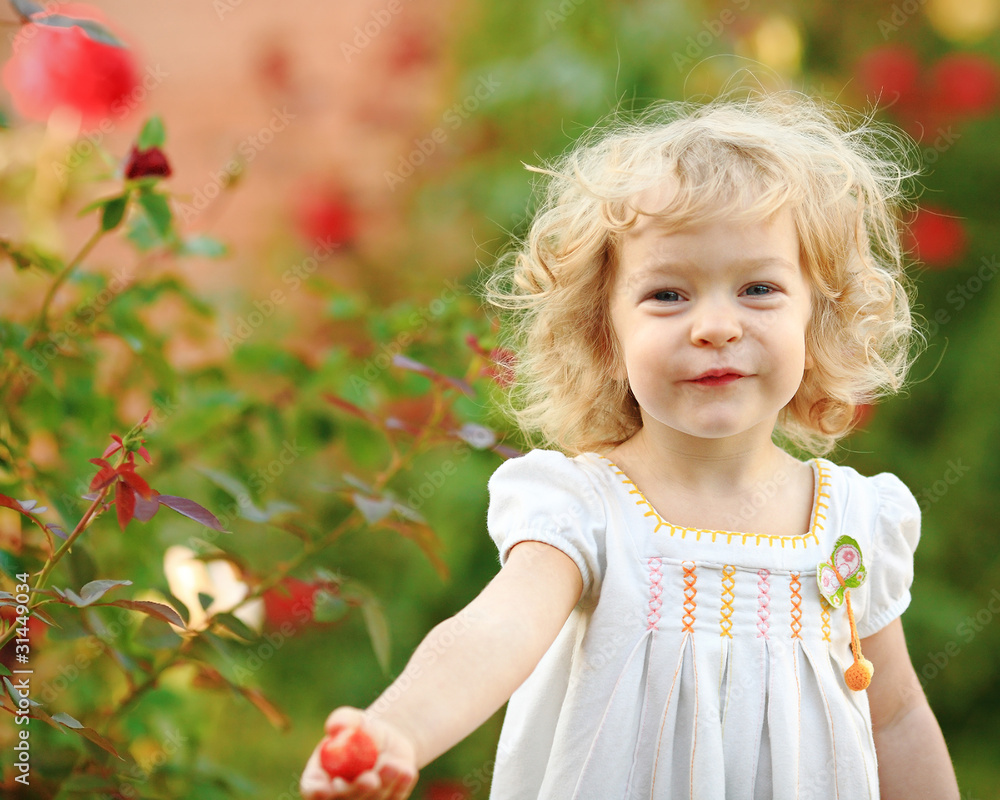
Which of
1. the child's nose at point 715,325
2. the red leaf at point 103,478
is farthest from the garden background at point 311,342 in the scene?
the child's nose at point 715,325

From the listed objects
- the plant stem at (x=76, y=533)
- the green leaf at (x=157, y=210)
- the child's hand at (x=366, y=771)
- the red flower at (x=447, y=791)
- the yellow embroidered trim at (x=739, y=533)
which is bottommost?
the red flower at (x=447, y=791)

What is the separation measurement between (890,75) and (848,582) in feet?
5.10

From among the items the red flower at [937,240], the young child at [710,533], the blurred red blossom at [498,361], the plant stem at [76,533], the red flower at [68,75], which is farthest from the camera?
the red flower at [937,240]

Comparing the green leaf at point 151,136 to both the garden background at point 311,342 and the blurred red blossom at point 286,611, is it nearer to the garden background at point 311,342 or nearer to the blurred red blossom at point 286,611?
the garden background at point 311,342

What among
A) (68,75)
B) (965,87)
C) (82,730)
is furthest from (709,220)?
(965,87)

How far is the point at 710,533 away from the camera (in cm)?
116

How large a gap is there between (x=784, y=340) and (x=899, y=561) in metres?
0.35

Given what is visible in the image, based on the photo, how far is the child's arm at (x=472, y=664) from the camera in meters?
0.80

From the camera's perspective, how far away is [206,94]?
3297mm

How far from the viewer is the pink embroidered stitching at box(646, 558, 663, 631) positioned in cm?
113

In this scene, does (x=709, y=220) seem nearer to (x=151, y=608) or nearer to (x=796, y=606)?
(x=796, y=606)

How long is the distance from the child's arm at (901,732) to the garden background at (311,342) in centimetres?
56

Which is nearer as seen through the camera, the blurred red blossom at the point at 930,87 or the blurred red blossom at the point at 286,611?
the blurred red blossom at the point at 286,611

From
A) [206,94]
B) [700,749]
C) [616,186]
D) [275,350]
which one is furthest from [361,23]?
[700,749]
